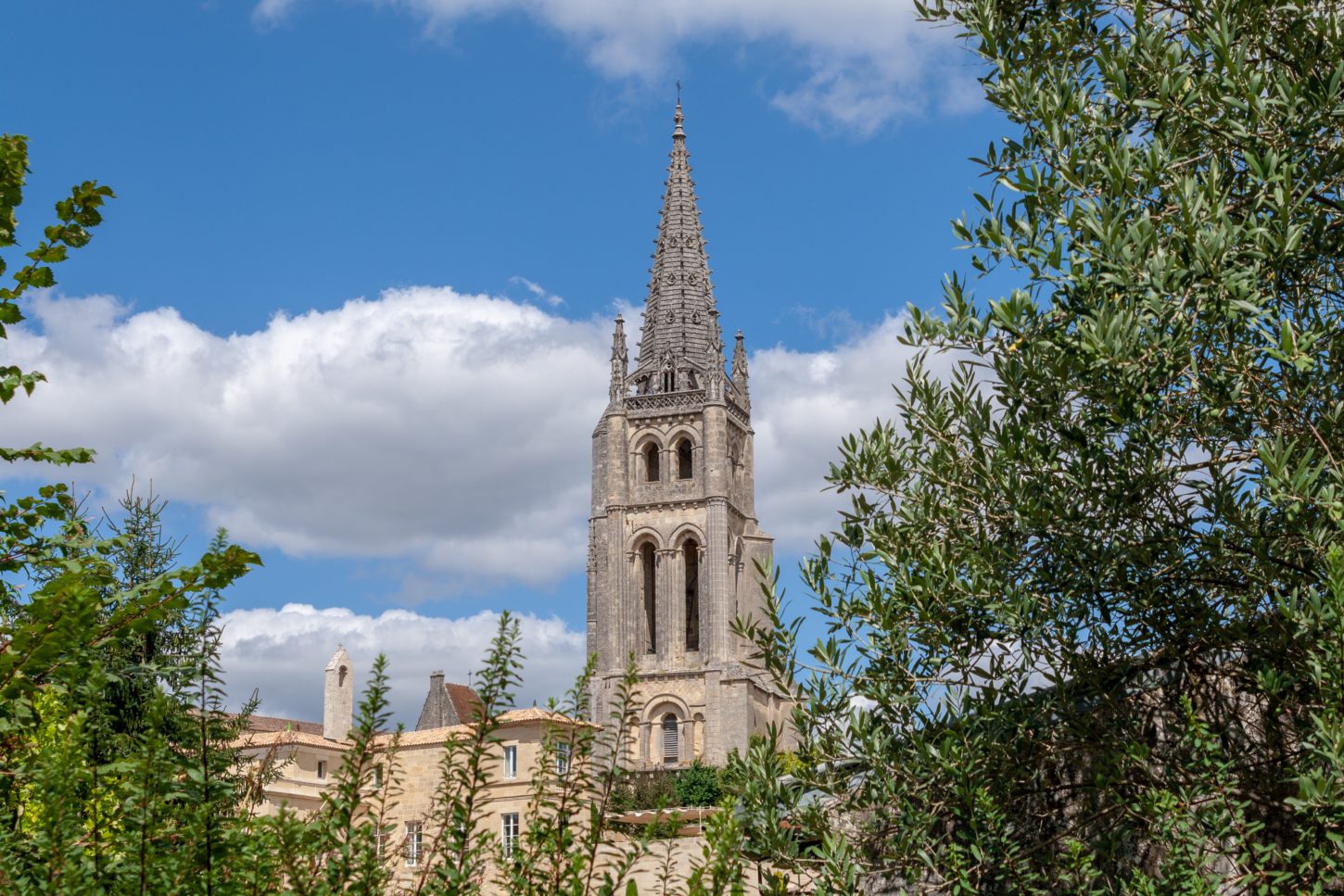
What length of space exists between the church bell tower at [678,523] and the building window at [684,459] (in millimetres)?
80

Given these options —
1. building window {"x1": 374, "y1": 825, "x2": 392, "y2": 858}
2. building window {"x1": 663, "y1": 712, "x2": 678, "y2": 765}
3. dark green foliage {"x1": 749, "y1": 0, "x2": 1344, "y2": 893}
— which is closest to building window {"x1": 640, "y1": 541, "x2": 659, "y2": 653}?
building window {"x1": 663, "y1": 712, "x2": 678, "y2": 765}

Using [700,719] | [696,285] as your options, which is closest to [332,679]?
[700,719]

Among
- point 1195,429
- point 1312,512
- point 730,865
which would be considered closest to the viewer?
point 730,865

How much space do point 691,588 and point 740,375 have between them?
1246 cm

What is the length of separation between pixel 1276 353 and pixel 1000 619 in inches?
64.3

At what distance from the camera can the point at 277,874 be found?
11.2 ft

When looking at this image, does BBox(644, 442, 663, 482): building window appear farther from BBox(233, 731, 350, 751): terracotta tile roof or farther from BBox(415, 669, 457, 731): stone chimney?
BBox(233, 731, 350, 751): terracotta tile roof

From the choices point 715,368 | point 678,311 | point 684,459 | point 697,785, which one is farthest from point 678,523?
point 697,785

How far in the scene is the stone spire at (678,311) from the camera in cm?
7356

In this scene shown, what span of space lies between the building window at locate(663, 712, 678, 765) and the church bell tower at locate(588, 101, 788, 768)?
0.16 feet

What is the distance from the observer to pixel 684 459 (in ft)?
238

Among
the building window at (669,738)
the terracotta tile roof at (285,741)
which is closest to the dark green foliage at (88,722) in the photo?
the terracotta tile roof at (285,741)

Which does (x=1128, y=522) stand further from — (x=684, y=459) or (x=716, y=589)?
(x=684, y=459)

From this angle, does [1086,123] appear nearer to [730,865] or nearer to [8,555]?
[730,865]
